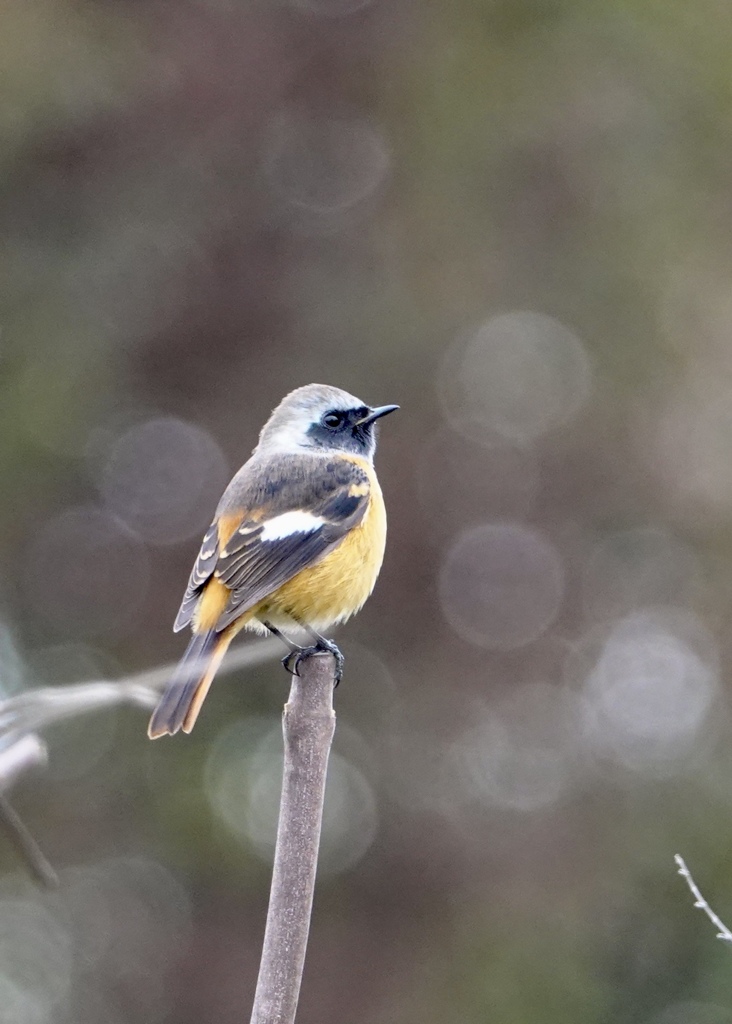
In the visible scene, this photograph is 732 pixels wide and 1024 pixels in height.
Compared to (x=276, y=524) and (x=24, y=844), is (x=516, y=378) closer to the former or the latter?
(x=276, y=524)

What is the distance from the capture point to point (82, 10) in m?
10.7

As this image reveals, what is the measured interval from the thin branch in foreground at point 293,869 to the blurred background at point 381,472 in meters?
8.04

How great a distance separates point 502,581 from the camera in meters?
11.3

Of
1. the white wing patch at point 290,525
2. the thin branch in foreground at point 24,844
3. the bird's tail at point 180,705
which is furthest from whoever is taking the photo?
the white wing patch at point 290,525

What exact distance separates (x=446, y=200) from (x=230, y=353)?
2.32 meters

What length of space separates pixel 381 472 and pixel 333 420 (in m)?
5.36

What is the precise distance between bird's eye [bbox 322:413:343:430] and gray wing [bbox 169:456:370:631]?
280 millimetres

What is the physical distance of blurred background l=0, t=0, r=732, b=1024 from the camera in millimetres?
10570

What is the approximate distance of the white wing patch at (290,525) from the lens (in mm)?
4879

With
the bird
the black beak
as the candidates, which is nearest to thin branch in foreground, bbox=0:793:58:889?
the bird

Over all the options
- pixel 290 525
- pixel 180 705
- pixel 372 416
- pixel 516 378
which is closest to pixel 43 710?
pixel 180 705

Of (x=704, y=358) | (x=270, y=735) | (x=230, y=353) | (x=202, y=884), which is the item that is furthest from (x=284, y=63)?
(x=202, y=884)

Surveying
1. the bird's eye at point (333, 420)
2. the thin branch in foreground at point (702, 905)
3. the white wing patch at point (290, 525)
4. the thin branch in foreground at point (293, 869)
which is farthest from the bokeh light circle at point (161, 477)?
the thin branch in foreground at point (293, 869)

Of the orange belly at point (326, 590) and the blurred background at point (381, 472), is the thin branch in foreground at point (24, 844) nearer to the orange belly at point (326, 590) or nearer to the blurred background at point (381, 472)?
the orange belly at point (326, 590)
